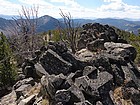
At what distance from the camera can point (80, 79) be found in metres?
19.5

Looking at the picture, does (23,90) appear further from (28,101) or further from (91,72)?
(91,72)

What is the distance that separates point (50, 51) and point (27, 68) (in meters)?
5.17

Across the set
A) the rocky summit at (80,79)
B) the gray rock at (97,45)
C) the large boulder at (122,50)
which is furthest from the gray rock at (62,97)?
the gray rock at (97,45)

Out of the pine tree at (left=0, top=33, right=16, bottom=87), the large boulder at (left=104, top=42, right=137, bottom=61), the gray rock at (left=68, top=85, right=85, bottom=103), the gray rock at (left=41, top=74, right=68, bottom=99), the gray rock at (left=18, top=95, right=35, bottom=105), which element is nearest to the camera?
the gray rock at (left=68, top=85, right=85, bottom=103)

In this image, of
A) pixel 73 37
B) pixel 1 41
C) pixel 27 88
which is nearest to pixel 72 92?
pixel 27 88

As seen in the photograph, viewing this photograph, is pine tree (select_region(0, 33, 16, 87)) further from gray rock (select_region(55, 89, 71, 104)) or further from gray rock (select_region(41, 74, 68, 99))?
gray rock (select_region(55, 89, 71, 104))

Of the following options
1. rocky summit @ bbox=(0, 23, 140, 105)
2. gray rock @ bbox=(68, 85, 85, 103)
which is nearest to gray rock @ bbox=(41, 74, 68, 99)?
rocky summit @ bbox=(0, 23, 140, 105)

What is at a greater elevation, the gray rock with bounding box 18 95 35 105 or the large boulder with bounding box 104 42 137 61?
the large boulder with bounding box 104 42 137 61

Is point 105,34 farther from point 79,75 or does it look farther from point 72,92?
point 72,92

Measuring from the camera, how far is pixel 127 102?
66.0ft

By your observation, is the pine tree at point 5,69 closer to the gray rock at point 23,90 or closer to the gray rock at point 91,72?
the gray rock at point 23,90

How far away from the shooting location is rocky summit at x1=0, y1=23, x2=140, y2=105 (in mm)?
18422

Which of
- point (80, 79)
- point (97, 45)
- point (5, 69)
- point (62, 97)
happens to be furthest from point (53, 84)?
point (5, 69)

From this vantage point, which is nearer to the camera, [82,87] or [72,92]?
[72,92]
